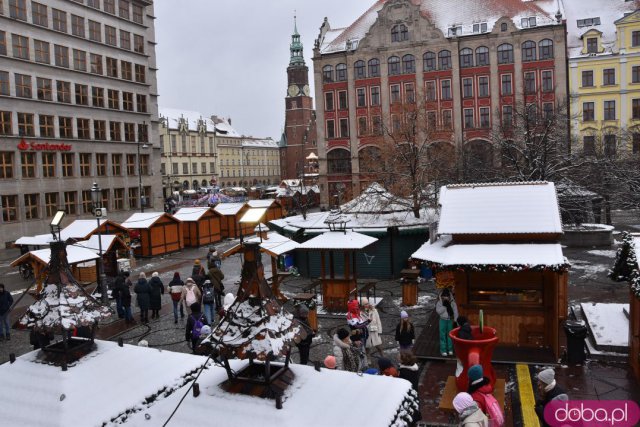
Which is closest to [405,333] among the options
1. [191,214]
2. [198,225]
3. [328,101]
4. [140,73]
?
[198,225]

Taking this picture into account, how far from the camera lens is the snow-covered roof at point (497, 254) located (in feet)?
40.7

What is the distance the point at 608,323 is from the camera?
1432cm

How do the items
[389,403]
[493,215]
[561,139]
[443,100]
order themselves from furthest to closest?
[443,100], [561,139], [493,215], [389,403]

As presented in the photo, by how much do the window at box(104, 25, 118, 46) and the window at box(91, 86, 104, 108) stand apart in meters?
4.46

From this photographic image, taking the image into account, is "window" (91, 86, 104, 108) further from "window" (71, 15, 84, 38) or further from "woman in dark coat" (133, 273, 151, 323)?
"woman in dark coat" (133, 273, 151, 323)

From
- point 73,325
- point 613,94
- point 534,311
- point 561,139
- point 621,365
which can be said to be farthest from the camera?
point 613,94

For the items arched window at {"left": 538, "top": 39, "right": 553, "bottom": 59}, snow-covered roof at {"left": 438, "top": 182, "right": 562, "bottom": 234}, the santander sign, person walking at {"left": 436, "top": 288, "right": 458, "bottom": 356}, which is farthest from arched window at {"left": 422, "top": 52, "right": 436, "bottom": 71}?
person walking at {"left": 436, "top": 288, "right": 458, "bottom": 356}

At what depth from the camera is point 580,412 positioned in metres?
7.46

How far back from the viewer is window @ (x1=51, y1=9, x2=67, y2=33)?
146 feet

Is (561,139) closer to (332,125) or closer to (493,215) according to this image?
(493,215)

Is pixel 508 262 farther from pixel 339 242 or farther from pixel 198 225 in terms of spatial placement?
pixel 198 225

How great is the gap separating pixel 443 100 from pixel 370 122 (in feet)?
25.5

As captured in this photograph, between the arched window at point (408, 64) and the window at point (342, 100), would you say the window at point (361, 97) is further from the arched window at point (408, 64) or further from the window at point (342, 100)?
the arched window at point (408, 64)

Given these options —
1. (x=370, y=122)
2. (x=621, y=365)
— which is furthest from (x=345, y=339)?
(x=370, y=122)
